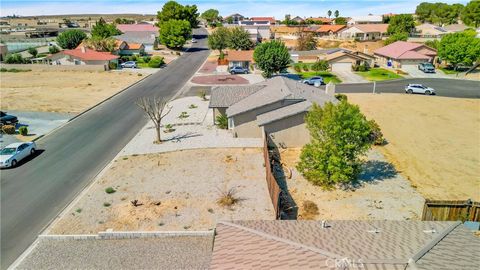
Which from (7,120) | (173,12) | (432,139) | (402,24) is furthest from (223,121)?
(402,24)

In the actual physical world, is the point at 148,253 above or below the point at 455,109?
below

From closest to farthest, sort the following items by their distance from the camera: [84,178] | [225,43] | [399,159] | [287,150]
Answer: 1. [84,178]
2. [399,159]
3. [287,150]
4. [225,43]

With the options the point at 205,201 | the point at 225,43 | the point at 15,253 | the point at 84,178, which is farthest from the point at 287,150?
the point at 225,43

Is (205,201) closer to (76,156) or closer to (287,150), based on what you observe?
(287,150)

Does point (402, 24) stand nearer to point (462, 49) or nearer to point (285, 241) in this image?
point (462, 49)

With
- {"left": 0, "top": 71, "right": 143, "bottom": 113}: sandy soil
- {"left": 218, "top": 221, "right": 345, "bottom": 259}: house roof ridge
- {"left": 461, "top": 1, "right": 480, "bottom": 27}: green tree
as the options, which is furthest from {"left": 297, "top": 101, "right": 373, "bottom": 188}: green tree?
{"left": 461, "top": 1, "right": 480, "bottom": 27}: green tree

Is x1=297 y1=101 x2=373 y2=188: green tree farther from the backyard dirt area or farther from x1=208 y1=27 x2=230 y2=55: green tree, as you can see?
x1=208 y1=27 x2=230 y2=55: green tree
